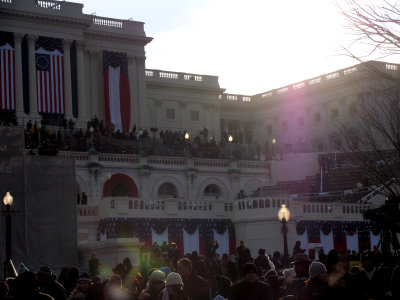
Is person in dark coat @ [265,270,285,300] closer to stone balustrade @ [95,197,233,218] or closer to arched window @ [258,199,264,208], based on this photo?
stone balustrade @ [95,197,233,218]

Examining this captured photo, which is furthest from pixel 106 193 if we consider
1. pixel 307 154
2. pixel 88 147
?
pixel 307 154

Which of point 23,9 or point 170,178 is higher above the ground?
point 23,9

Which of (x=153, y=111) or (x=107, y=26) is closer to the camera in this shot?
(x=107, y=26)

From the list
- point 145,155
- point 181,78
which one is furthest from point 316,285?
point 181,78

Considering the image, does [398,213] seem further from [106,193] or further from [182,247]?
[106,193]

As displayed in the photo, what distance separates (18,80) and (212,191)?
17.2m

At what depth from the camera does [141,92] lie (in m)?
78.2

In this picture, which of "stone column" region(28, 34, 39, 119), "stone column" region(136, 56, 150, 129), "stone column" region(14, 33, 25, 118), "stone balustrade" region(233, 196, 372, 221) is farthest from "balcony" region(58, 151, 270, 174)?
"stone column" region(136, 56, 150, 129)

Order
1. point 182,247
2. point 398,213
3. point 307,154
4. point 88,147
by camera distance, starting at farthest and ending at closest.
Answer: point 307,154 < point 88,147 < point 182,247 < point 398,213

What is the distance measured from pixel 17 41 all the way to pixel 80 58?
548cm

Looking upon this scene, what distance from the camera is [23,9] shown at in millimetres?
72125

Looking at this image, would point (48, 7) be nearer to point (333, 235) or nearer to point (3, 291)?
point (333, 235)

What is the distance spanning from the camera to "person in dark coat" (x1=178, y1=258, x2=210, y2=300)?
51.2 feet

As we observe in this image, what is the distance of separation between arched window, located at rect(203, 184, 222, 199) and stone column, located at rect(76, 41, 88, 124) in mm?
13043
